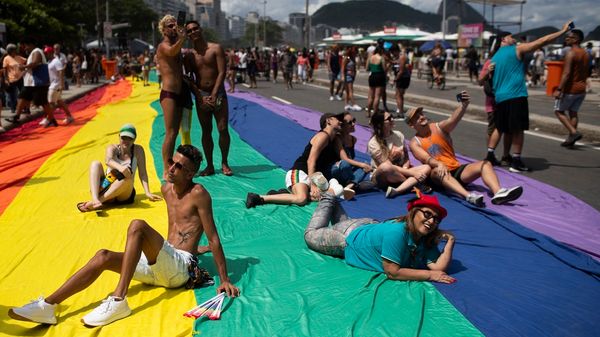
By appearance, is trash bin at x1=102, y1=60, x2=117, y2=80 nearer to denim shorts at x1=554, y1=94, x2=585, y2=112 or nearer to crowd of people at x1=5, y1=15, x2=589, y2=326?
crowd of people at x1=5, y1=15, x2=589, y2=326

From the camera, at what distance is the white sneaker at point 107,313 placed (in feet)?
11.0

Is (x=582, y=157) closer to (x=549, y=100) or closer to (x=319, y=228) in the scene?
(x=319, y=228)

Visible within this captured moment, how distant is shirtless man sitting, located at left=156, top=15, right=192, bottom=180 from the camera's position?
20.2 feet

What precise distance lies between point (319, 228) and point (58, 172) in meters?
4.71

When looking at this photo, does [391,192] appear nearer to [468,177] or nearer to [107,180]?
[468,177]

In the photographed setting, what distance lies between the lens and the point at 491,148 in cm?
768

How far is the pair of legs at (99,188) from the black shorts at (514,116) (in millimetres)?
4988

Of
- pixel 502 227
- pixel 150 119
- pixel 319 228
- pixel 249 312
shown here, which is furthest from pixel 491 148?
pixel 150 119

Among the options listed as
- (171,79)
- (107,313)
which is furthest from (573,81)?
(107,313)

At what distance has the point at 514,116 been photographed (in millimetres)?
7363

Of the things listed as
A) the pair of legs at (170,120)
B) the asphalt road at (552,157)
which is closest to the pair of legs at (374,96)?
the asphalt road at (552,157)

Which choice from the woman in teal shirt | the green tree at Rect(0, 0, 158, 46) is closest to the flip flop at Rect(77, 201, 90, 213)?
the woman in teal shirt

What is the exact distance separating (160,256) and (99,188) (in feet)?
7.68

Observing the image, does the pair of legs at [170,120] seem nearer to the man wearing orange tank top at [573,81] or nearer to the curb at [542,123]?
the man wearing orange tank top at [573,81]
